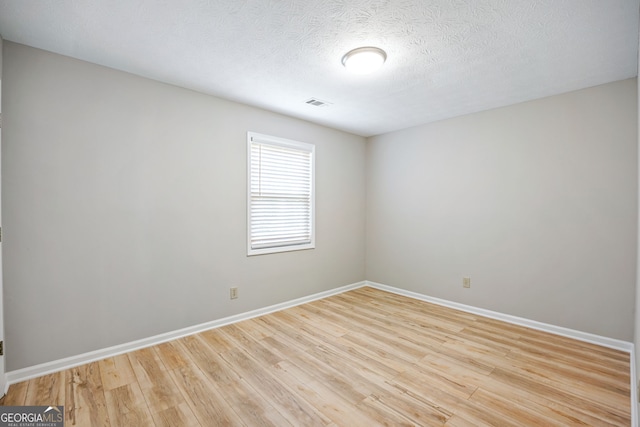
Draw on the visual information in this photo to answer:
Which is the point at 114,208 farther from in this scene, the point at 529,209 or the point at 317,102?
the point at 529,209

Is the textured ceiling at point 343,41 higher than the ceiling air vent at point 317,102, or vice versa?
the ceiling air vent at point 317,102

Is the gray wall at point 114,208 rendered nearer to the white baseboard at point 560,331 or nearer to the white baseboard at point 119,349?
the white baseboard at point 119,349

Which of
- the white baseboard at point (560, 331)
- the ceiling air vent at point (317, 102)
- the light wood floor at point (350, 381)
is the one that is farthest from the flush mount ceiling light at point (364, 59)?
the white baseboard at point (560, 331)

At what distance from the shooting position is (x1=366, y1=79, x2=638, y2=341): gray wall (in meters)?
2.70

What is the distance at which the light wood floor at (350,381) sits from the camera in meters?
1.81

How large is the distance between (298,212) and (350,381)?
2309 mm

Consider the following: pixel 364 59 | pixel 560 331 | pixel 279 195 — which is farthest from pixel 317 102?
pixel 560 331

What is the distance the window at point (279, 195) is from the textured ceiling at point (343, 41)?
79 centimetres

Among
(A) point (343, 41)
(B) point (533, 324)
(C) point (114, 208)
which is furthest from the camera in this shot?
(B) point (533, 324)

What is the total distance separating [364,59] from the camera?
223cm

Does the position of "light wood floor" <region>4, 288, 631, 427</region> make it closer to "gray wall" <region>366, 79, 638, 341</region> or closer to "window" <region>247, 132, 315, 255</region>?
"gray wall" <region>366, 79, 638, 341</region>

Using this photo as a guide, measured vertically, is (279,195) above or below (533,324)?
above

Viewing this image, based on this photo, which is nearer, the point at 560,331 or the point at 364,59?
the point at 364,59

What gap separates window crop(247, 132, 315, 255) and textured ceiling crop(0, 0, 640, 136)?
792 mm
